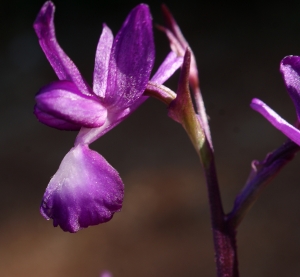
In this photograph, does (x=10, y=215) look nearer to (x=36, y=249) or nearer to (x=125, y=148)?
(x=36, y=249)

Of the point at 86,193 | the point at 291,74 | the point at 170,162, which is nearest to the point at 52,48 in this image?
the point at 86,193

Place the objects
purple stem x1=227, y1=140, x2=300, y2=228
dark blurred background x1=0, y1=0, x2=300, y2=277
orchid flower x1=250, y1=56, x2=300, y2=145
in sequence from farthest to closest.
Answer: dark blurred background x1=0, y1=0, x2=300, y2=277
purple stem x1=227, y1=140, x2=300, y2=228
orchid flower x1=250, y1=56, x2=300, y2=145

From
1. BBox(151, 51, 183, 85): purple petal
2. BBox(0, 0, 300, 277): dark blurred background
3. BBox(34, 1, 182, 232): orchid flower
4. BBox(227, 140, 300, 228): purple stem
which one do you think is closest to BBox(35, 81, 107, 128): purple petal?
BBox(34, 1, 182, 232): orchid flower

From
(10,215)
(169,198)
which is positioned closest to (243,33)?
(169,198)

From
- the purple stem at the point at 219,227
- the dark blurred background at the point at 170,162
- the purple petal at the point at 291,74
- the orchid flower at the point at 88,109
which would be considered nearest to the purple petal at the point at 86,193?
the orchid flower at the point at 88,109

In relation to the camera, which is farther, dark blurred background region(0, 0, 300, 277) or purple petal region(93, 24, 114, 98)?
dark blurred background region(0, 0, 300, 277)

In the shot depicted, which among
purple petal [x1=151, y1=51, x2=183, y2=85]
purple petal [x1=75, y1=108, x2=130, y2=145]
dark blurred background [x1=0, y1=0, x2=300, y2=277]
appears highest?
purple petal [x1=151, y1=51, x2=183, y2=85]

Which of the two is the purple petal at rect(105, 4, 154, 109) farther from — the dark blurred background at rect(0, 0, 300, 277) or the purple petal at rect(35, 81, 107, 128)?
the dark blurred background at rect(0, 0, 300, 277)
